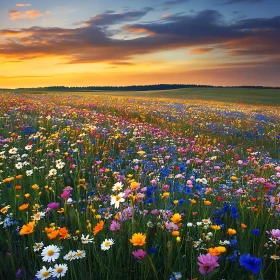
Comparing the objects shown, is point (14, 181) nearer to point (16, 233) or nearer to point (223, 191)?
point (16, 233)

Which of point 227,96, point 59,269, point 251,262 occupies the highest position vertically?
point 227,96

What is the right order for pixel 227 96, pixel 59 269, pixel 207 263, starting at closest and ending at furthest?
pixel 207 263 → pixel 59 269 → pixel 227 96

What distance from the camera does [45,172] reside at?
17.0ft

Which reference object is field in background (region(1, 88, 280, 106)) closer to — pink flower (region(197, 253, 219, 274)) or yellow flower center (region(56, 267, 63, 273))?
pink flower (region(197, 253, 219, 274))

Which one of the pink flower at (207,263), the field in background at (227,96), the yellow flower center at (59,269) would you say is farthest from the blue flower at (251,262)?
the field in background at (227,96)

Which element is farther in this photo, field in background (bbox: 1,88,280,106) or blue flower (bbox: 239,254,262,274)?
field in background (bbox: 1,88,280,106)

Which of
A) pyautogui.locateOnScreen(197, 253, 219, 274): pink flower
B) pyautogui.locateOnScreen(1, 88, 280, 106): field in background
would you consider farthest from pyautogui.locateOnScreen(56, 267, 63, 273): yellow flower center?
pyautogui.locateOnScreen(1, 88, 280, 106): field in background

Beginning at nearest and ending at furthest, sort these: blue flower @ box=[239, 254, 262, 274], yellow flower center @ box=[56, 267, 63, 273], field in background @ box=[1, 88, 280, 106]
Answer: blue flower @ box=[239, 254, 262, 274] → yellow flower center @ box=[56, 267, 63, 273] → field in background @ box=[1, 88, 280, 106]

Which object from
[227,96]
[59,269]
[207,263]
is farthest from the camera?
[227,96]

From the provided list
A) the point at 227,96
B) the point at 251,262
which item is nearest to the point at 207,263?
the point at 251,262

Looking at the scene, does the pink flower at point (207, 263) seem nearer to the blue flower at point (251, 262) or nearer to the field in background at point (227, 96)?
the blue flower at point (251, 262)

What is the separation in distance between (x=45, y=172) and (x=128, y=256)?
9.61ft

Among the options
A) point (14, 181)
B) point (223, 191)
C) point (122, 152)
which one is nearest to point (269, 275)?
point (223, 191)

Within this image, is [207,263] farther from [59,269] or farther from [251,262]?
[59,269]
